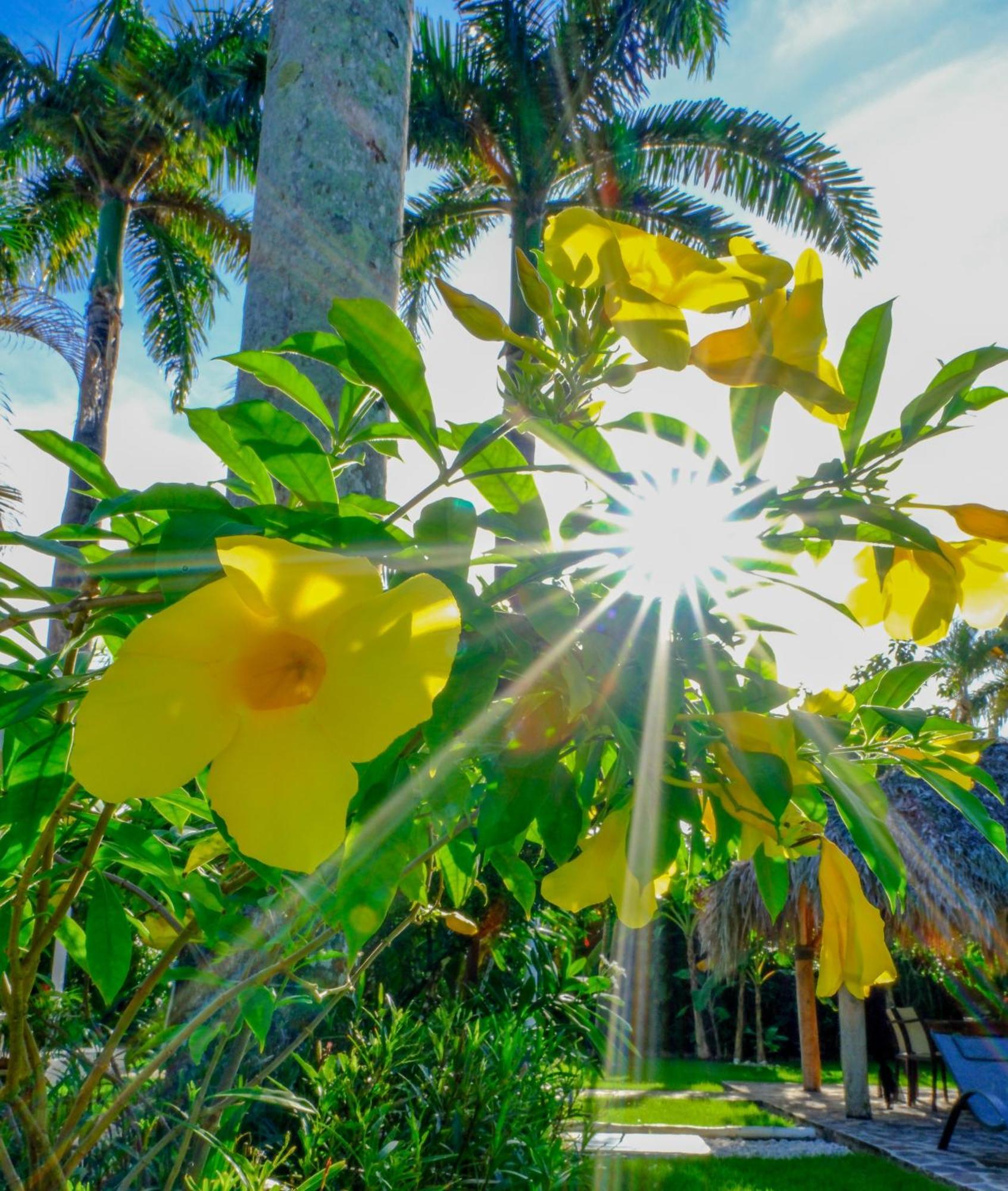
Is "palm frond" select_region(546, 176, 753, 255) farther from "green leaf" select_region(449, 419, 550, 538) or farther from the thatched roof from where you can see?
"green leaf" select_region(449, 419, 550, 538)

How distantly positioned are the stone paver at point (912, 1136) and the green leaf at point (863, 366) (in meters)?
6.17

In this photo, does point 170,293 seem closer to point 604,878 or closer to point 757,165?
point 757,165

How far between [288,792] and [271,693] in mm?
33

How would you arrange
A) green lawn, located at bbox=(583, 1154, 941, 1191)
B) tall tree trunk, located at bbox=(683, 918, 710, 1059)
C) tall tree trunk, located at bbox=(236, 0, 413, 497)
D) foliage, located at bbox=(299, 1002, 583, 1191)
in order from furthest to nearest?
tall tree trunk, located at bbox=(683, 918, 710, 1059), green lawn, located at bbox=(583, 1154, 941, 1191), foliage, located at bbox=(299, 1002, 583, 1191), tall tree trunk, located at bbox=(236, 0, 413, 497)

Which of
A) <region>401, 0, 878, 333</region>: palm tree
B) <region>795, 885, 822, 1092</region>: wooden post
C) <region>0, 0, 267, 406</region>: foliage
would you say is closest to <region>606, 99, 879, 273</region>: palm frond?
<region>401, 0, 878, 333</region>: palm tree

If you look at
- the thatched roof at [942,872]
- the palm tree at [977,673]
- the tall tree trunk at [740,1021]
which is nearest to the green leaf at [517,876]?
the thatched roof at [942,872]

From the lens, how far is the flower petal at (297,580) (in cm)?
27

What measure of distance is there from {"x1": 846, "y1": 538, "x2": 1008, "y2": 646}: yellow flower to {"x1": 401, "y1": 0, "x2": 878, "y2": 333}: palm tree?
7.58 m

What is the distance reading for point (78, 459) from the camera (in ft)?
1.67

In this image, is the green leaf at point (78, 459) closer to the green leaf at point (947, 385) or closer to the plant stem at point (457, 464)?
the plant stem at point (457, 464)

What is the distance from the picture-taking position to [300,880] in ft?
1.99

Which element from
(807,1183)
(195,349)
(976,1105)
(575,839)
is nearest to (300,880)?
(575,839)

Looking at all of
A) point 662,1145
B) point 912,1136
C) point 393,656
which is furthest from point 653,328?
point 912,1136

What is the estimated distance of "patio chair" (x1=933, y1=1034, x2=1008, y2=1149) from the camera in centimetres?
605
